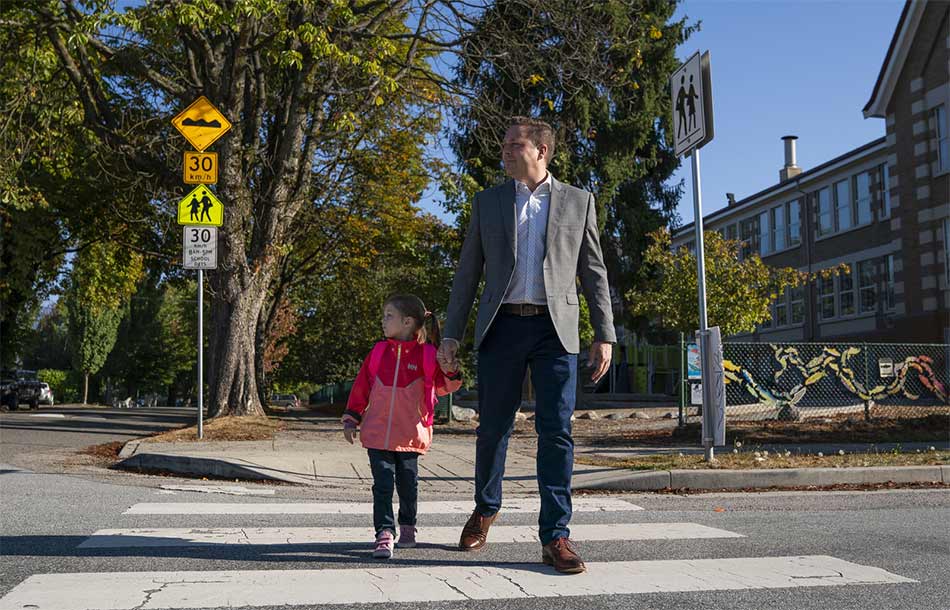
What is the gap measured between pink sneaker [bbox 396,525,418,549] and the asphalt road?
62mm

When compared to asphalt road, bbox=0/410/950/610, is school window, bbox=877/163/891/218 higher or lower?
higher

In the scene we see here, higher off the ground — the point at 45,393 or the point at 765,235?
the point at 765,235

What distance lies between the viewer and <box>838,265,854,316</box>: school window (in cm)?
3312

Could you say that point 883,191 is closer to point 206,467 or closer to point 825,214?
point 825,214

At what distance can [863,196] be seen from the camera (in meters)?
32.8

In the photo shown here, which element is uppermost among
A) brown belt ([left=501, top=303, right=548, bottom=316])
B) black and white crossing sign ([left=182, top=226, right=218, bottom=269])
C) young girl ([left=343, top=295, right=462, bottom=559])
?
black and white crossing sign ([left=182, top=226, right=218, bottom=269])

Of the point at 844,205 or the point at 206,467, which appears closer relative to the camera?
the point at 206,467

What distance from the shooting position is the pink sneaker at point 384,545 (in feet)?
15.3

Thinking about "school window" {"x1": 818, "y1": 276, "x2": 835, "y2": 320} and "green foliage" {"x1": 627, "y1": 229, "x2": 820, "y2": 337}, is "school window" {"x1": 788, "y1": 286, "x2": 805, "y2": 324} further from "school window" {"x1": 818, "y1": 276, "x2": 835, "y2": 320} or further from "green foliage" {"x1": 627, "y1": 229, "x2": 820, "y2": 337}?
"green foliage" {"x1": 627, "y1": 229, "x2": 820, "y2": 337}

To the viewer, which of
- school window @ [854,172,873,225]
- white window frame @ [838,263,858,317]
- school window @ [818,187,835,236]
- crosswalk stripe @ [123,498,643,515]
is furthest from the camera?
school window @ [818,187,835,236]

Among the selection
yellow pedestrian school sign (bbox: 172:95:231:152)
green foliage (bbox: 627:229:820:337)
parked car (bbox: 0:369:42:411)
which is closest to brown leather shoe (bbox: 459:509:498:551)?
yellow pedestrian school sign (bbox: 172:95:231:152)

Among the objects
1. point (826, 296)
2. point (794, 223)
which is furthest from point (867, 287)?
point (794, 223)

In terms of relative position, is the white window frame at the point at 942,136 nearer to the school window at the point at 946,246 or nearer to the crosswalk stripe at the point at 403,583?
the school window at the point at 946,246

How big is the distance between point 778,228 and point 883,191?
746 cm
